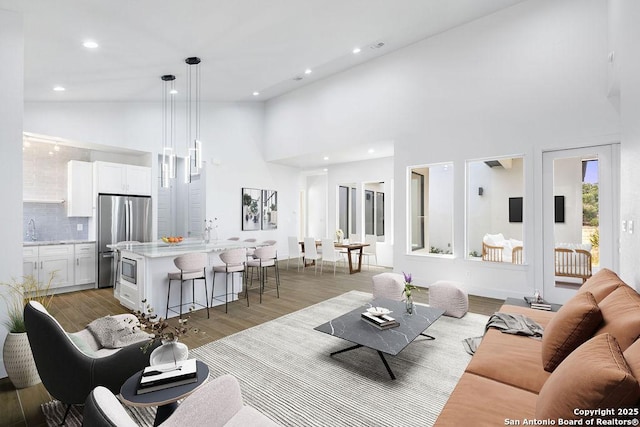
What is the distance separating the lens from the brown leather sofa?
40.9 inches

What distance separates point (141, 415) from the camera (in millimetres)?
2170

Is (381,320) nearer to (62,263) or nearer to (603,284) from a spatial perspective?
(603,284)

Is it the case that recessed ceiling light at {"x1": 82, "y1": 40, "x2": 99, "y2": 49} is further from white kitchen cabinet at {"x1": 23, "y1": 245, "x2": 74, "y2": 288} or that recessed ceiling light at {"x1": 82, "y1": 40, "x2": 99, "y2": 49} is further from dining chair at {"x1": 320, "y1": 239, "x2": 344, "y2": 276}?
dining chair at {"x1": 320, "y1": 239, "x2": 344, "y2": 276}

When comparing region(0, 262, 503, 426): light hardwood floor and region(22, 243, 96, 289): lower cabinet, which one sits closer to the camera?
region(0, 262, 503, 426): light hardwood floor

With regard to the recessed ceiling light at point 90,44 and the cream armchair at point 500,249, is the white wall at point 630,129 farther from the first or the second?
the recessed ceiling light at point 90,44

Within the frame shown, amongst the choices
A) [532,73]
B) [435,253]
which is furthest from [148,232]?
[532,73]

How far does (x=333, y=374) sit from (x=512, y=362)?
139 cm

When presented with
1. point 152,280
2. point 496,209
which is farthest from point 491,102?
point 152,280

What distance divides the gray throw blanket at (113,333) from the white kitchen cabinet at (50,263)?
11.9 feet

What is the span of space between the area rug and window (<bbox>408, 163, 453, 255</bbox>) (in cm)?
228

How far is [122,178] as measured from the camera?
6168 mm

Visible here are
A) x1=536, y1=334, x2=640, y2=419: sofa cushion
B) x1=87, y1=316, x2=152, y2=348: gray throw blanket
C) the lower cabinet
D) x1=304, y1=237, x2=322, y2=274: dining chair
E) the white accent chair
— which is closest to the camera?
x1=536, y1=334, x2=640, y2=419: sofa cushion

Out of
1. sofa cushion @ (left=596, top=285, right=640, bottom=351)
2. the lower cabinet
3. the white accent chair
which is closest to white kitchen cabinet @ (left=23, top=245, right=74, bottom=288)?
the lower cabinet

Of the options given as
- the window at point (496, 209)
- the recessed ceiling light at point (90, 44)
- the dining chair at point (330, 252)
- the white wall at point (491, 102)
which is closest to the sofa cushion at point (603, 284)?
the white wall at point (491, 102)
